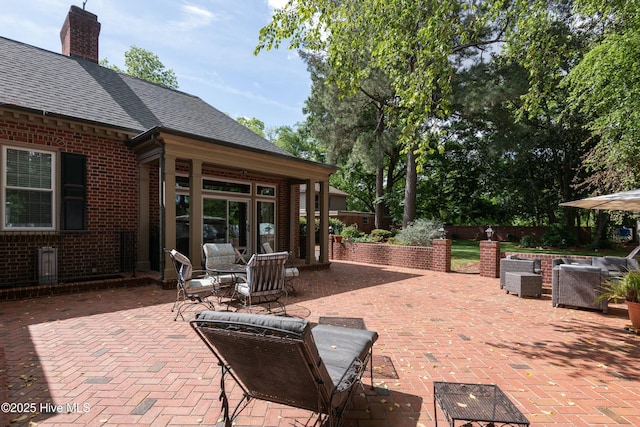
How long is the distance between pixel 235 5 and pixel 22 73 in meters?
5.94

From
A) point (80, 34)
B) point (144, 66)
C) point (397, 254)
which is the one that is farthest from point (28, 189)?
point (144, 66)

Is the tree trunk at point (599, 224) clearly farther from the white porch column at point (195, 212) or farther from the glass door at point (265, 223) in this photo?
the white porch column at point (195, 212)

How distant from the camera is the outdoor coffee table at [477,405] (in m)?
1.97

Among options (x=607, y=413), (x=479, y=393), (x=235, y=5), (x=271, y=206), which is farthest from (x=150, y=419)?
(x=271, y=206)

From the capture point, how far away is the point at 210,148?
8195 millimetres

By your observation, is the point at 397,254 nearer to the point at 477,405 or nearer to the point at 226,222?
the point at 226,222

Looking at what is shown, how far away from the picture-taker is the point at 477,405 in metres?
2.21

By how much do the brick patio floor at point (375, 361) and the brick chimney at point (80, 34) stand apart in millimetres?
9235

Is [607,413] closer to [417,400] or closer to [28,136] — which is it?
[417,400]

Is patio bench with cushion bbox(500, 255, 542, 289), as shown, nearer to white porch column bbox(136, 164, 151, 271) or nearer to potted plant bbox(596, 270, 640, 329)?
potted plant bbox(596, 270, 640, 329)

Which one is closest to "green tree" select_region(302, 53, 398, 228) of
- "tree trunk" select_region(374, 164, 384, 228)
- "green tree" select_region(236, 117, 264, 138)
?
"tree trunk" select_region(374, 164, 384, 228)

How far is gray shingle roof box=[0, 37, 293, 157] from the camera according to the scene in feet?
25.5

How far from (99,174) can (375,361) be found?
8036 mm

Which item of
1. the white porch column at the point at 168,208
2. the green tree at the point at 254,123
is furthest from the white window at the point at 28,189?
the green tree at the point at 254,123
